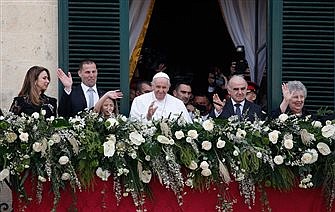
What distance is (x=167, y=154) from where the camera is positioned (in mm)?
8297

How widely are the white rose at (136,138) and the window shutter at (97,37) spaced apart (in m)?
1.44

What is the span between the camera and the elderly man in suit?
9258mm

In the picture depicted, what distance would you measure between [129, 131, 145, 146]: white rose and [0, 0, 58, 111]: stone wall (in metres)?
1.55

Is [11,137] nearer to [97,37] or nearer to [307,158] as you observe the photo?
[97,37]

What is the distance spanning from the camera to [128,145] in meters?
8.29

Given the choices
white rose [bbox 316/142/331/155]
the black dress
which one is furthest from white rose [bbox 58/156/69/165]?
white rose [bbox 316/142/331/155]

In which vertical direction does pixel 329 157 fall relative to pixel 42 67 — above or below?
below

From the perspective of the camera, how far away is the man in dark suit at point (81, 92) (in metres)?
9.26

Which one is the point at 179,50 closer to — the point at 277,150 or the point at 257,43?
the point at 257,43

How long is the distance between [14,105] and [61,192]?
1.00 metres

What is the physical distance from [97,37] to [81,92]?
60cm

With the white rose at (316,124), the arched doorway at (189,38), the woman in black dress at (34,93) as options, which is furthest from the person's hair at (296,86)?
the arched doorway at (189,38)

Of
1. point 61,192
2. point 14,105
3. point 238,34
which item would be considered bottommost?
point 61,192

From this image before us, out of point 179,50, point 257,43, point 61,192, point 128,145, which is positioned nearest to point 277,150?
point 128,145
